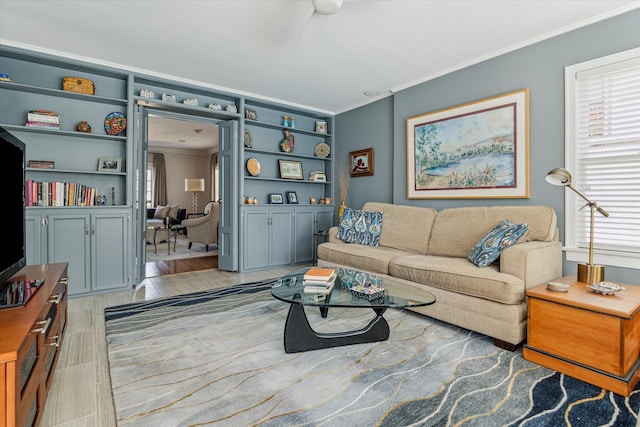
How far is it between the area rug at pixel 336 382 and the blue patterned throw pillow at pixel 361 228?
1376 millimetres

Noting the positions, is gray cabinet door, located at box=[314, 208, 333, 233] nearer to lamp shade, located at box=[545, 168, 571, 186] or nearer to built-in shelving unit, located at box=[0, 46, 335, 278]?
built-in shelving unit, located at box=[0, 46, 335, 278]

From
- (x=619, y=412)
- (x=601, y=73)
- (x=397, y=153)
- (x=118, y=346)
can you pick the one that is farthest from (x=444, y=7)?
(x=118, y=346)

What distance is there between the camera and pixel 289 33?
281 cm

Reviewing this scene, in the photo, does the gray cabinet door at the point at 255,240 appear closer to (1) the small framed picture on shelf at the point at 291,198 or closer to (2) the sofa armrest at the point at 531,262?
(1) the small framed picture on shelf at the point at 291,198

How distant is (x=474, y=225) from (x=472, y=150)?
2.86 feet

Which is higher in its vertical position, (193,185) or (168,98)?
(168,98)

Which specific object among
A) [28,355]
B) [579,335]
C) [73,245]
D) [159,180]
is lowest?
[579,335]

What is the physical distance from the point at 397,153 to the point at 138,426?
378cm

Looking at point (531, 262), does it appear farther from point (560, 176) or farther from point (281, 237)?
point (281, 237)

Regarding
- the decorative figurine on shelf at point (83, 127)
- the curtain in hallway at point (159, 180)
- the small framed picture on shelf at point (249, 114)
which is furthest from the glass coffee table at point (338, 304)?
the curtain in hallway at point (159, 180)

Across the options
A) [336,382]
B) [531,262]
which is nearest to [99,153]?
[336,382]

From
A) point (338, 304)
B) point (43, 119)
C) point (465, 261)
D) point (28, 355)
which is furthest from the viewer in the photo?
point (43, 119)

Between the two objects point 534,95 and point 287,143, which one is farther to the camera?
point 287,143

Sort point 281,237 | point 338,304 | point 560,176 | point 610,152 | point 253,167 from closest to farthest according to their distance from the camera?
1. point 338,304
2. point 560,176
3. point 610,152
4. point 253,167
5. point 281,237
